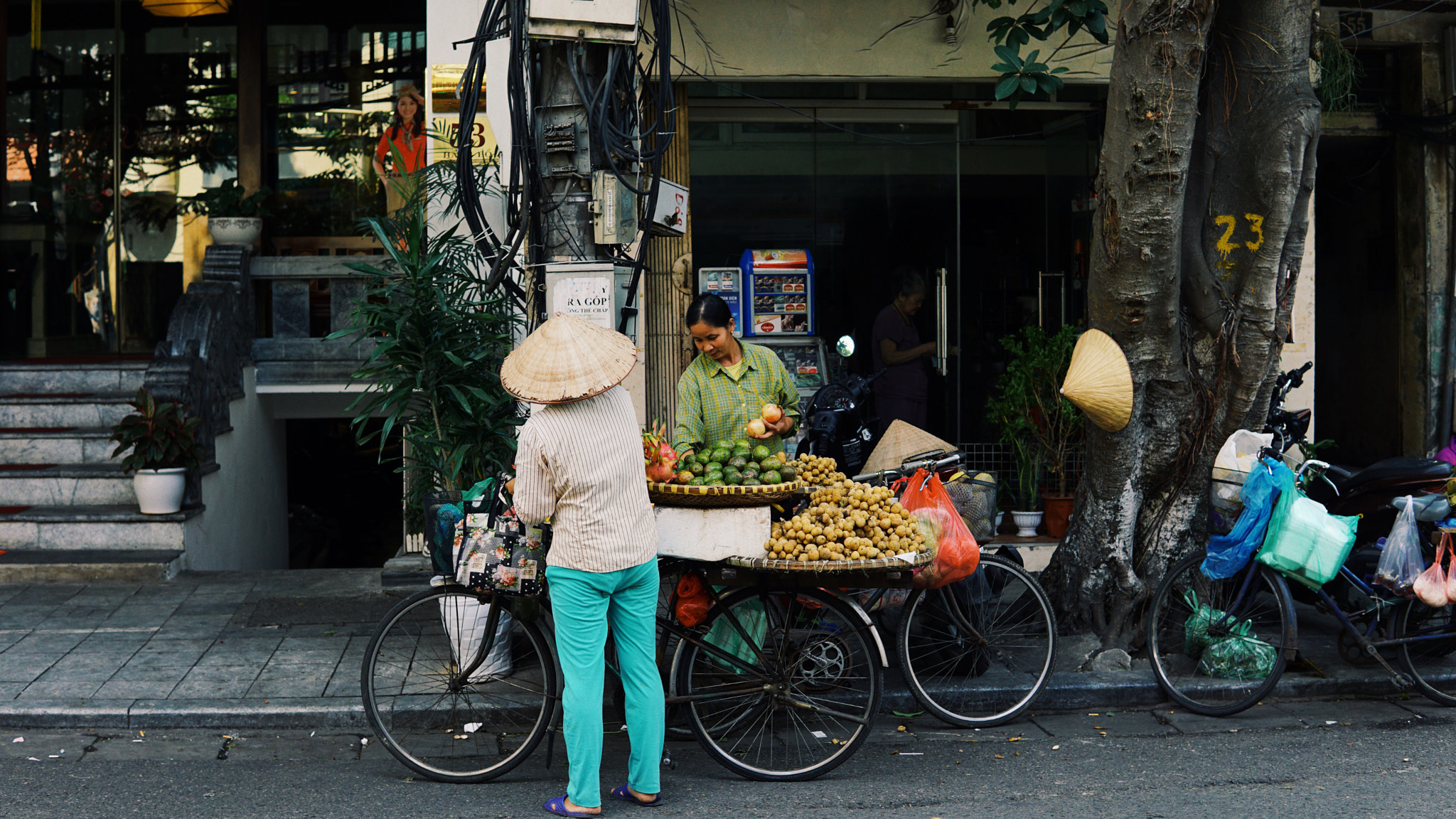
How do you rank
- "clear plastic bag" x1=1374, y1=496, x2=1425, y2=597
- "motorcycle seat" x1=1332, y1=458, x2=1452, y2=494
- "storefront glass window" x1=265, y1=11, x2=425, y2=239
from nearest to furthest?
"clear plastic bag" x1=1374, y1=496, x2=1425, y2=597
"motorcycle seat" x1=1332, y1=458, x2=1452, y2=494
"storefront glass window" x1=265, y1=11, x2=425, y2=239

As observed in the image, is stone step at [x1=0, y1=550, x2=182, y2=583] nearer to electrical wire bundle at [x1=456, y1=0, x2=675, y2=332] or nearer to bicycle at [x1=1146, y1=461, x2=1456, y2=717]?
electrical wire bundle at [x1=456, y1=0, x2=675, y2=332]

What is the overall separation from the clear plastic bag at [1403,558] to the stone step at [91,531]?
25.3 feet

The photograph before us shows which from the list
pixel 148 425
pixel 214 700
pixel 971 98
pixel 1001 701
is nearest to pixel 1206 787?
pixel 1001 701

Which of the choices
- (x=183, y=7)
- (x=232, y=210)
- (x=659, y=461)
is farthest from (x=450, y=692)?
(x=183, y=7)

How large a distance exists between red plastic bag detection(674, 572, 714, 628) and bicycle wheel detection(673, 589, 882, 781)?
0.19 ft

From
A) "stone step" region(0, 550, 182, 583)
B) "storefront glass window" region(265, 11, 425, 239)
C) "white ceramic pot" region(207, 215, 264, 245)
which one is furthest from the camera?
"storefront glass window" region(265, 11, 425, 239)

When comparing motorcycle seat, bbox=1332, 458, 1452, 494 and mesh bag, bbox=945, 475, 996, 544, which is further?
motorcycle seat, bbox=1332, 458, 1452, 494

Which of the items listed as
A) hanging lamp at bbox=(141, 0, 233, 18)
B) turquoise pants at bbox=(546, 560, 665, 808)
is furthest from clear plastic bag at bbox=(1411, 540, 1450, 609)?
hanging lamp at bbox=(141, 0, 233, 18)

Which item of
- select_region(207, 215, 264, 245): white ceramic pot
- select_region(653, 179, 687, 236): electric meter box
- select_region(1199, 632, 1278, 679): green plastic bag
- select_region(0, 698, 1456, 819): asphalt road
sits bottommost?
select_region(0, 698, 1456, 819): asphalt road

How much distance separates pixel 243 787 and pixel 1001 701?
3.55 meters

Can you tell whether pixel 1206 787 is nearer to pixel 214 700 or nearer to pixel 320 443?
pixel 214 700

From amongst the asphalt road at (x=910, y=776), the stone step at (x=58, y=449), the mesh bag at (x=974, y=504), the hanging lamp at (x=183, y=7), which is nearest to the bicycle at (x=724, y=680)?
the asphalt road at (x=910, y=776)

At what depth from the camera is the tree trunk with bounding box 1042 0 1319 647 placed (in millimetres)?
5918

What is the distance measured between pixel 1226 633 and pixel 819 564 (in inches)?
96.0
